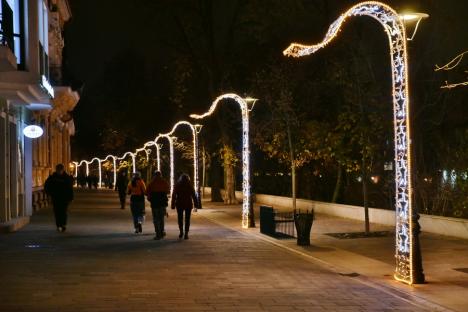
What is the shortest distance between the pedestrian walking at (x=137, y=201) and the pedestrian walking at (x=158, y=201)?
4.59 feet

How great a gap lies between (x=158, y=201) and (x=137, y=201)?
6.35ft

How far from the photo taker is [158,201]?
19.0 meters

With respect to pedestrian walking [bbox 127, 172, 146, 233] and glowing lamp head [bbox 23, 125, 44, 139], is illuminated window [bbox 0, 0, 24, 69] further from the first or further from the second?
pedestrian walking [bbox 127, 172, 146, 233]

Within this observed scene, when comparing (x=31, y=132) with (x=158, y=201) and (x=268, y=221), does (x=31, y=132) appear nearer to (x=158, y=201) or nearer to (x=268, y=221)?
(x=158, y=201)

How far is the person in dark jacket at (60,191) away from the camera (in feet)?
67.8

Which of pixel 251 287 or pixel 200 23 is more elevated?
pixel 200 23

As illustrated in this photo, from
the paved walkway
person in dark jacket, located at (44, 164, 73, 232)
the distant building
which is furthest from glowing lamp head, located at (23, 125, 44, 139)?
the paved walkway

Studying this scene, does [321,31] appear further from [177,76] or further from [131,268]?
[131,268]

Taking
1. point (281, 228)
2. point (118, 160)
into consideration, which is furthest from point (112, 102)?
point (281, 228)

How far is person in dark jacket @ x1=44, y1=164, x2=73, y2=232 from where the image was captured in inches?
813

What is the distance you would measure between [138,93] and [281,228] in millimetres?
47289

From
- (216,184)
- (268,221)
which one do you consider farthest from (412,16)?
(216,184)

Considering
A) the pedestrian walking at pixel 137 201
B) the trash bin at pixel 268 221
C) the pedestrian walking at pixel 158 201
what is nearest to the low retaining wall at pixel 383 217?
the trash bin at pixel 268 221

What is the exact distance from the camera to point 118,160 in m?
79.8
